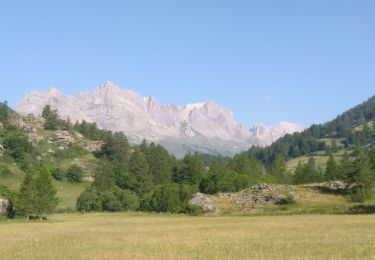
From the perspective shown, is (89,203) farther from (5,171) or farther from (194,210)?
(5,171)

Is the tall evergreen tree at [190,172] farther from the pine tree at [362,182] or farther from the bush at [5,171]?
the bush at [5,171]

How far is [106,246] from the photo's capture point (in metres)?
41.8

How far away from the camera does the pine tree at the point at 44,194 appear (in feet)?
330

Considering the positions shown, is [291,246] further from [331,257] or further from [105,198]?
[105,198]

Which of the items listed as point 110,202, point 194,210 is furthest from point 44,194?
point 110,202

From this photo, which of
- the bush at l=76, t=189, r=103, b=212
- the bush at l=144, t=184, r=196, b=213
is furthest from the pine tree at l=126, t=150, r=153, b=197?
the bush at l=144, t=184, r=196, b=213

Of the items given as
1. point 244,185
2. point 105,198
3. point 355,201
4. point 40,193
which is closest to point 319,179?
point 244,185

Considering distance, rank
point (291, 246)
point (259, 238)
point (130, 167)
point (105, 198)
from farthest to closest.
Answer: point (130, 167) < point (105, 198) < point (259, 238) < point (291, 246)

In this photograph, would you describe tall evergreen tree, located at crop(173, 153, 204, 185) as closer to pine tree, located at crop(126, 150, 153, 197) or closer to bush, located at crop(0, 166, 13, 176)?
pine tree, located at crop(126, 150, 153, 197)

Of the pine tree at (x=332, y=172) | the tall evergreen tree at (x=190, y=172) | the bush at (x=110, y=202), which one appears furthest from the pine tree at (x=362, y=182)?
the bush at (x=110, y=202)

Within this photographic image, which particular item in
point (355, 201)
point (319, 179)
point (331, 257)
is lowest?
point (331, 257)

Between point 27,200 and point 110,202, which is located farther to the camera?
point 110,202

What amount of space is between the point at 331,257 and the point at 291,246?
24.4ft

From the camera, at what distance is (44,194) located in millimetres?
101500
